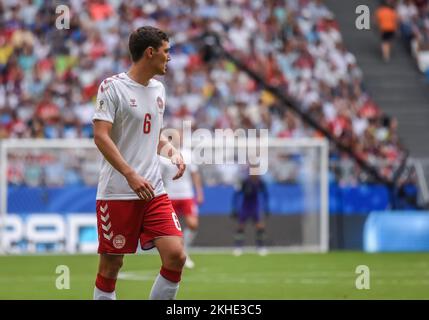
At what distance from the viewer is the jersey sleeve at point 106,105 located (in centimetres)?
862

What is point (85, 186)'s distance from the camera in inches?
934

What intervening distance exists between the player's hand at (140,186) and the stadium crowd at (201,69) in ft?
55.0

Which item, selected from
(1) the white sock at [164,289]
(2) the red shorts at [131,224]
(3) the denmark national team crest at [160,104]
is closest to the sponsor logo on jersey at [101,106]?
(3) the denmark national team crest at [160,104]

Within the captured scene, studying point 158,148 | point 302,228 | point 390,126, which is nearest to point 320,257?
point 302,228

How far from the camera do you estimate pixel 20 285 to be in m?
15.1

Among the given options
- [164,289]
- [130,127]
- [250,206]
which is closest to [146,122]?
[130,127]

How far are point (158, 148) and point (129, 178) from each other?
102cm

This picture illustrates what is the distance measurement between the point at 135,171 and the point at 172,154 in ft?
1.94

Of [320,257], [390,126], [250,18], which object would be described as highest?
[250,18]

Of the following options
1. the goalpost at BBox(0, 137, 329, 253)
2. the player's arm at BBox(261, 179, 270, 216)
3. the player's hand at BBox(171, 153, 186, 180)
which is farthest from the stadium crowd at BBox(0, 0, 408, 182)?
the player's hand at BBox(171, 153, 186, 180)

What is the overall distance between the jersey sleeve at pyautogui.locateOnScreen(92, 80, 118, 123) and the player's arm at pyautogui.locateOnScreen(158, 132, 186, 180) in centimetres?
59

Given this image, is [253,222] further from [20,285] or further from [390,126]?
[20,285]

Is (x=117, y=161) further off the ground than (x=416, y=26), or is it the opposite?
(x=416, y=26)

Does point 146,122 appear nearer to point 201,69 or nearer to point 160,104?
point 160,104
